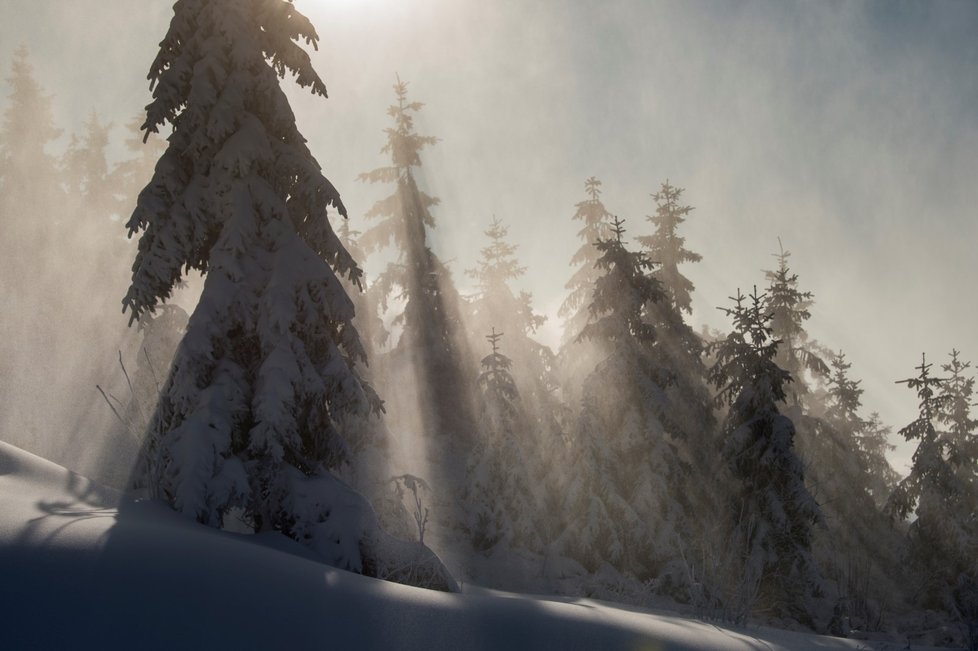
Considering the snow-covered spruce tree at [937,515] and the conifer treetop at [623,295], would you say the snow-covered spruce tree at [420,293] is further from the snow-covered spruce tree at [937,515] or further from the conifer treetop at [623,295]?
the snow-covered spruce tree at [937,515]

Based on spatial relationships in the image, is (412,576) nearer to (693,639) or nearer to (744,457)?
(693,639)

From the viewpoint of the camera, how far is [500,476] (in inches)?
819

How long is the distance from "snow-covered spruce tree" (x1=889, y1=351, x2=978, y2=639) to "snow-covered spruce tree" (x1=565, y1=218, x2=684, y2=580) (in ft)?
34.8

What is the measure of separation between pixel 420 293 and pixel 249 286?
17315 millimetres

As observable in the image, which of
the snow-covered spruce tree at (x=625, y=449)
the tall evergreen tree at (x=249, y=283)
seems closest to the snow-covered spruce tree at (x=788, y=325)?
the snow-covered spruce tree at (x=625, y=449)

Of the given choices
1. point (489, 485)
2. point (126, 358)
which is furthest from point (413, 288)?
point (126, 358)

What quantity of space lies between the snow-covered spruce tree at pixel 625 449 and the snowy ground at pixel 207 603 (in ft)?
44.5

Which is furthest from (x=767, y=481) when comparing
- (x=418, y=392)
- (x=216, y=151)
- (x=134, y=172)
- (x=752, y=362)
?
(x=134, y=172)

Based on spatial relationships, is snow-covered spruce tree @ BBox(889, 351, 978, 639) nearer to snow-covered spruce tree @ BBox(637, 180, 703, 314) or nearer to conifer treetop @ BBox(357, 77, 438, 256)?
snow-covered spruce tree @ BBox(637, 180, 703, 314)

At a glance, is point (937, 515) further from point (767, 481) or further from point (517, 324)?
point (517, 324)

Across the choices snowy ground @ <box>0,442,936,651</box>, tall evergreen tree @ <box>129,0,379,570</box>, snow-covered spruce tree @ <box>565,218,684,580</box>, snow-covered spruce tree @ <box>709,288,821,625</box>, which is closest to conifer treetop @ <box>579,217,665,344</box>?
snow-covered spruce tree @ <box>565,218,684,580</box>

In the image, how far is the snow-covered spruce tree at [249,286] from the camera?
7.61 metres

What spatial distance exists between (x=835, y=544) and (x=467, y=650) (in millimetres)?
23227

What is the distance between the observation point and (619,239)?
67.7 ft
